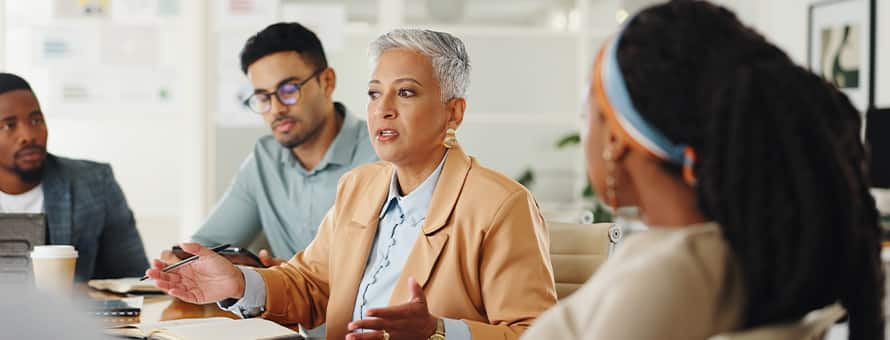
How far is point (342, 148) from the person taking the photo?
281 centimetres

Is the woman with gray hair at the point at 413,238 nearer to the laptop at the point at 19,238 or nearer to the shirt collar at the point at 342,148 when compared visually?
the laptop at the point at 19,238

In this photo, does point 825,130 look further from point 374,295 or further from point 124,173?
point 124,173

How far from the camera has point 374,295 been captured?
5.62 ft

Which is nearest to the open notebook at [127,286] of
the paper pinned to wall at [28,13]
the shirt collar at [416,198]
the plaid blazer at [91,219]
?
the plaid blazer at [91,219]

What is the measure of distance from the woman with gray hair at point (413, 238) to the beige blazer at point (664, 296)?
2.28ft

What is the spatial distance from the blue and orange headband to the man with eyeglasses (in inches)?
76.2

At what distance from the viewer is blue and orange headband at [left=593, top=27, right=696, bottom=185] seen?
32.0 inches

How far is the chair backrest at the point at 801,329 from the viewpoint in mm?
787

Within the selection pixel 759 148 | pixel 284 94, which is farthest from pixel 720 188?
pixel 284 94

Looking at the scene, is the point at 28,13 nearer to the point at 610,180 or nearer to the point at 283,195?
the point at 283,195

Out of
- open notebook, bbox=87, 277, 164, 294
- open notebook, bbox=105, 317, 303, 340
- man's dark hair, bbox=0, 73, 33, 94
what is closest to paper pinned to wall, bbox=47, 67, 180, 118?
man's dark hair, bbox=0, 73, 33, 94

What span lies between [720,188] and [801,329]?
15 centimetres

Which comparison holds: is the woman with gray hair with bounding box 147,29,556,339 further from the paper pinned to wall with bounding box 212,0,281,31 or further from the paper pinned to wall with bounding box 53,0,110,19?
the paper pinned to wall with bounding box 53,0,110,19

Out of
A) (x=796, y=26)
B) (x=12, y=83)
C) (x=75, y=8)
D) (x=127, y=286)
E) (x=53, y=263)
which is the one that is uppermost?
(x=75, y=8)
